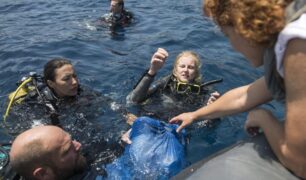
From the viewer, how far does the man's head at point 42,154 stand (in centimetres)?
306

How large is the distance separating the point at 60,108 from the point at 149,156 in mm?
2176

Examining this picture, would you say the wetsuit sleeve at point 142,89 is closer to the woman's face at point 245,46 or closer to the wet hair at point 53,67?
the wet hair at point 53,67

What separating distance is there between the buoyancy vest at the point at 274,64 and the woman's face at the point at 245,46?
0.05m

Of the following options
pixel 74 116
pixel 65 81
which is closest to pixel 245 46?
pixel 65 81

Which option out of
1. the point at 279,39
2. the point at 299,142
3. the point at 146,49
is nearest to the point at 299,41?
the point at 279,39

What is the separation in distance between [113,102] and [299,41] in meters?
4.42

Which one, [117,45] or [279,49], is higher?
A: [279,49]

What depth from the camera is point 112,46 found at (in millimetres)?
9000

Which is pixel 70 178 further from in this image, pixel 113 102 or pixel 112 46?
pixel 112 46

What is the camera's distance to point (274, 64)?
6.75ft

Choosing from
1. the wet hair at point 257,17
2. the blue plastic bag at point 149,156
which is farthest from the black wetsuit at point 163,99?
the wet hair at point 257,17

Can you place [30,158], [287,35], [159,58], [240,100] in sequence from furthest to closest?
[159,58]
[30,158]
[240,100]
[287,35]

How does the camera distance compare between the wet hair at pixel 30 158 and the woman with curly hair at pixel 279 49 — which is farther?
the wet hair at pixel 30 158

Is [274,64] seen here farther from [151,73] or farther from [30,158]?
[151,73]
